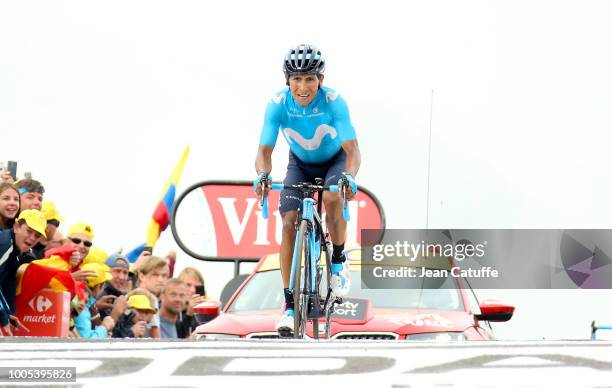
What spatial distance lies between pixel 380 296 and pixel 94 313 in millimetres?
3168

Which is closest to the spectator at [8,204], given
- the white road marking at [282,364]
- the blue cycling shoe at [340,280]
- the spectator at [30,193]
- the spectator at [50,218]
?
the spectator at [30,193]

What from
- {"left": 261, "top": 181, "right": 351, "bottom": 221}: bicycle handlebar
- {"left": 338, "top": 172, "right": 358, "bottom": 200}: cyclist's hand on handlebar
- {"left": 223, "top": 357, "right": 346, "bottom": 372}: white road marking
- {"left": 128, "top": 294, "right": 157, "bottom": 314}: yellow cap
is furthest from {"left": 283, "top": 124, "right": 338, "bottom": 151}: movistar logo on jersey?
{"left": 223, "top": 357, "right": 346, "bottom": 372}: white road marking

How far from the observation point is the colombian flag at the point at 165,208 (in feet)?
72.6

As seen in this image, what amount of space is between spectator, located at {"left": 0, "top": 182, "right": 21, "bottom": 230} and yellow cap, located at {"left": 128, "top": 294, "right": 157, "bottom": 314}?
2.34 metres

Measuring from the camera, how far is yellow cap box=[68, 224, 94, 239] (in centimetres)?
1206

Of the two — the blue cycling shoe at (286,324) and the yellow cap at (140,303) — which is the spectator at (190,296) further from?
the blue cycling shoe at (286,324)

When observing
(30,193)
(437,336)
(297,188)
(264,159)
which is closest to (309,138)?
(264,159)

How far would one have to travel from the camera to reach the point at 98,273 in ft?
37.6

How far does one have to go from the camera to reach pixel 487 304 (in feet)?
30.3

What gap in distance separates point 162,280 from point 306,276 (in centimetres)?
488

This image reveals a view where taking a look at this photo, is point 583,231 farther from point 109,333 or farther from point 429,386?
point 429,386

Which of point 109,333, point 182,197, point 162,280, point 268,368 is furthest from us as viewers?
point 182,197

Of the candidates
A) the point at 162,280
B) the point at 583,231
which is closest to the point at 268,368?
the point at 162,280

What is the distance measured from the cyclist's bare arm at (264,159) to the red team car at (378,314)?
3.84ft
